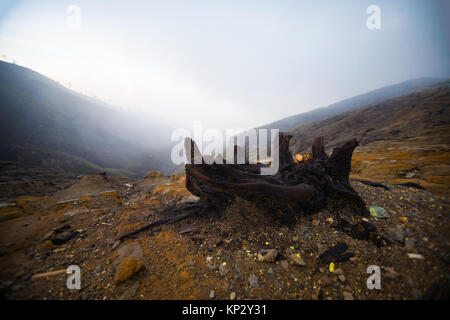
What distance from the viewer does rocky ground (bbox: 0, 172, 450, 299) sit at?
2.24m

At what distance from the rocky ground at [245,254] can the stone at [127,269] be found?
0.05 feet

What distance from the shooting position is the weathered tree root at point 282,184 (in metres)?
3.55

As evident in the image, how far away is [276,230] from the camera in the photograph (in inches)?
132

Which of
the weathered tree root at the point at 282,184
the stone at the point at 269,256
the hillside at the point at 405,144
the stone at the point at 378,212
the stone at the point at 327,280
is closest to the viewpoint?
the stone at the point at 327,280

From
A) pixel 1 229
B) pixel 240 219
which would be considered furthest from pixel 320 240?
pixel 1 229

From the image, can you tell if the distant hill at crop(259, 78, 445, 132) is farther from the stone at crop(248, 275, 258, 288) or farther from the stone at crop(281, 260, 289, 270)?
the stone at crop(248, 275, 258, 288)

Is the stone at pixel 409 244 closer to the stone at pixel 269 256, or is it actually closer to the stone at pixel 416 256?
the stone at pixel 416 256

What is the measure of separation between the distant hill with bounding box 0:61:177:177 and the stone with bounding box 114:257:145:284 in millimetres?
30509

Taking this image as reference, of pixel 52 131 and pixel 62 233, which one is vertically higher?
pixel 52 131

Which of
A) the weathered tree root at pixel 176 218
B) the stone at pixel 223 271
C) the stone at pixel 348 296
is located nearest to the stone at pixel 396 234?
the stone at pixel 348 296

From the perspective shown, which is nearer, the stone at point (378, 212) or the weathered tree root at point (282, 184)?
the stone at point (378, 212)

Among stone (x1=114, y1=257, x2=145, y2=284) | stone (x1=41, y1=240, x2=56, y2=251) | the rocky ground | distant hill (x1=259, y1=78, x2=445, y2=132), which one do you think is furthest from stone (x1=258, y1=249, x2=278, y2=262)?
distant hill (x1=259, y1=78, x2=445, y2=132)
